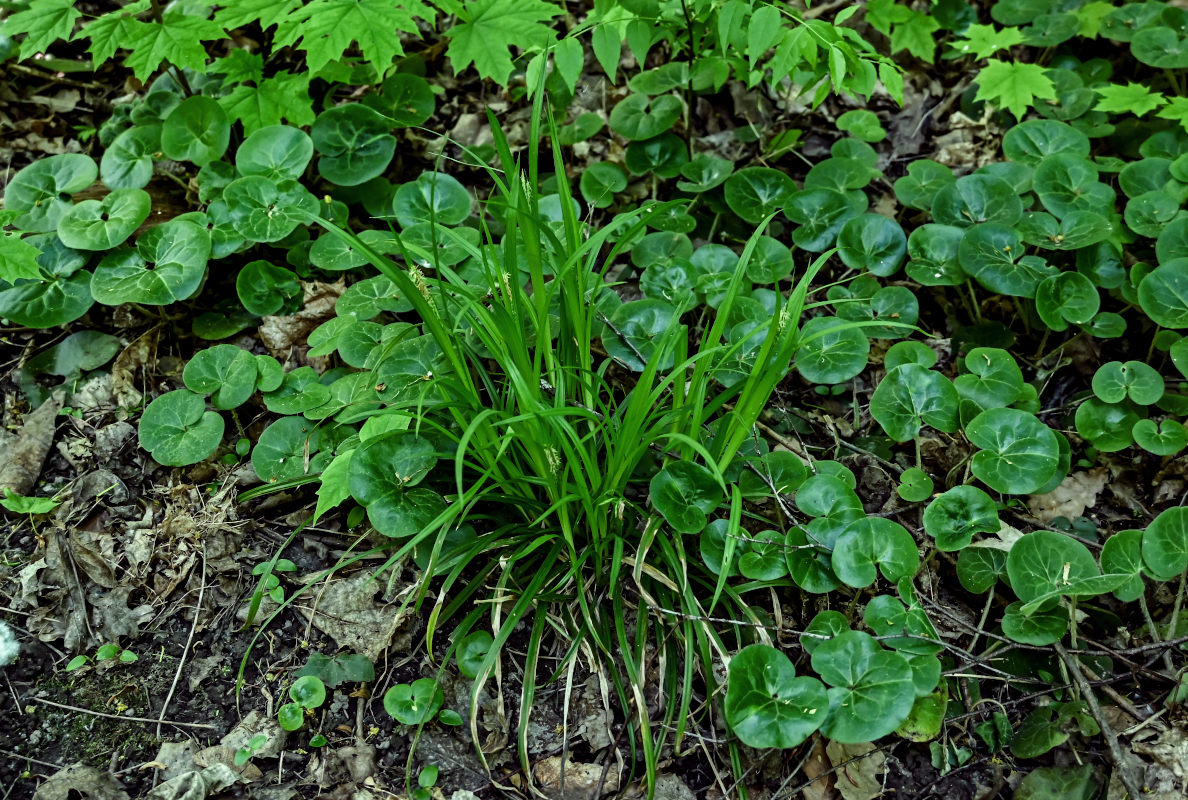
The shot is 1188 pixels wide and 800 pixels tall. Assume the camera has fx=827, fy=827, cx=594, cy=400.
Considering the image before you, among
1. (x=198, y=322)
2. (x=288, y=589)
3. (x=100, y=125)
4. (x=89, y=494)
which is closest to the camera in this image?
(x=288, y=589)

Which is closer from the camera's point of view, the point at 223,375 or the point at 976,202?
the point at 223,375

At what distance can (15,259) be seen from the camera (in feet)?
6.73

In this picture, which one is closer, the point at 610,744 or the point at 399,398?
the point at 610,744

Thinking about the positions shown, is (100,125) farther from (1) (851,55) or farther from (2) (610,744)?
(2) (610,744)

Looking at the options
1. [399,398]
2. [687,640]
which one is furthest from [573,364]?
[687,640]

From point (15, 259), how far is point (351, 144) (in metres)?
0.95

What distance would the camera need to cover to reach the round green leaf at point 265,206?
2314 mm

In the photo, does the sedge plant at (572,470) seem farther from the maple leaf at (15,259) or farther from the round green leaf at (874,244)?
the maple leaf at (15,259)

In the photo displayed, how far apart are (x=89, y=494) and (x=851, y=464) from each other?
198 cm

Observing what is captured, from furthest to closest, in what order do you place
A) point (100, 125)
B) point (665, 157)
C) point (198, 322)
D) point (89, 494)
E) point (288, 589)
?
point (100, 125) < point (665, 157) < point (198, 322) < point (89, 494) < point (288, 589)

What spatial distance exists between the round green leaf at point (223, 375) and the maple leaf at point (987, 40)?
97.9 inches

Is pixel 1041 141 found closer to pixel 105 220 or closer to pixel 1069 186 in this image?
pixel 1069 186

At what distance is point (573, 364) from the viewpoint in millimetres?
2012

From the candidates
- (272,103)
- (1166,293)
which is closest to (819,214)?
(1166,293)
